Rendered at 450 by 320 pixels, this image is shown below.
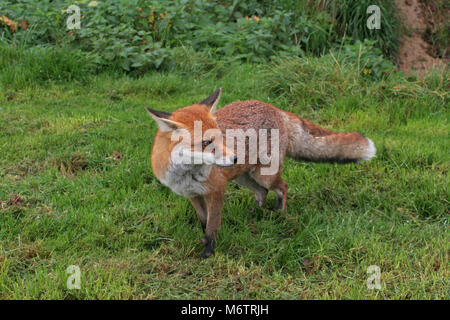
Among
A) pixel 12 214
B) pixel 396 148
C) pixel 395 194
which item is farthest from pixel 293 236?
pixel 12 214

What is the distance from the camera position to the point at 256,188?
4.71m

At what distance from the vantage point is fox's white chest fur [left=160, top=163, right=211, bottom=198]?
3574mm

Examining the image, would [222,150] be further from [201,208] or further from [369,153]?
[369,153]

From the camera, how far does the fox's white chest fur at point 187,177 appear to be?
3574 mm

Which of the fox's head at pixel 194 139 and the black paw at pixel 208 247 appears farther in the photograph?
the black paw at pixel 208 247

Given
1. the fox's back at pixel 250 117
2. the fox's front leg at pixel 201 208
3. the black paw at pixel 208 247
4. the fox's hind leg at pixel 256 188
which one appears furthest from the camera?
the fox's hind leg at pixel 256 188

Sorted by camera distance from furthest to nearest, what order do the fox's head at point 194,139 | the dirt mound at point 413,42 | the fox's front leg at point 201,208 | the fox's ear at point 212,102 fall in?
1. the dirt mound at point 413,42
2. the fox's front leg at point 201,208
3. the fox's ear at point 212,102
4. the fox's head at point 194,139

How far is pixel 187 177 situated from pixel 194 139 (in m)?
0.37

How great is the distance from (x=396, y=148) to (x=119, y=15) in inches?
202

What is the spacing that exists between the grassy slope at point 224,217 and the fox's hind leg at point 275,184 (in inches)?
4.9

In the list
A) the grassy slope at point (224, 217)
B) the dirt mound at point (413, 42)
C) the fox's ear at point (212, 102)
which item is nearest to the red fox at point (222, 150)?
the fox's ear at point (212, 102)

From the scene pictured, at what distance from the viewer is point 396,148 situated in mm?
5348

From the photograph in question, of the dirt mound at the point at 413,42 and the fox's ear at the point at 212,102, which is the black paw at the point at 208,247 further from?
the dirt mound at the point at 413,42

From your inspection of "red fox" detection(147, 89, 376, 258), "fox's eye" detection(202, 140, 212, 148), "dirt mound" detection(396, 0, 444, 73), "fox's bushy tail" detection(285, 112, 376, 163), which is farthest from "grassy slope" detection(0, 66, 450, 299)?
"dirt mound" detection(396, 0, 444, 73)
